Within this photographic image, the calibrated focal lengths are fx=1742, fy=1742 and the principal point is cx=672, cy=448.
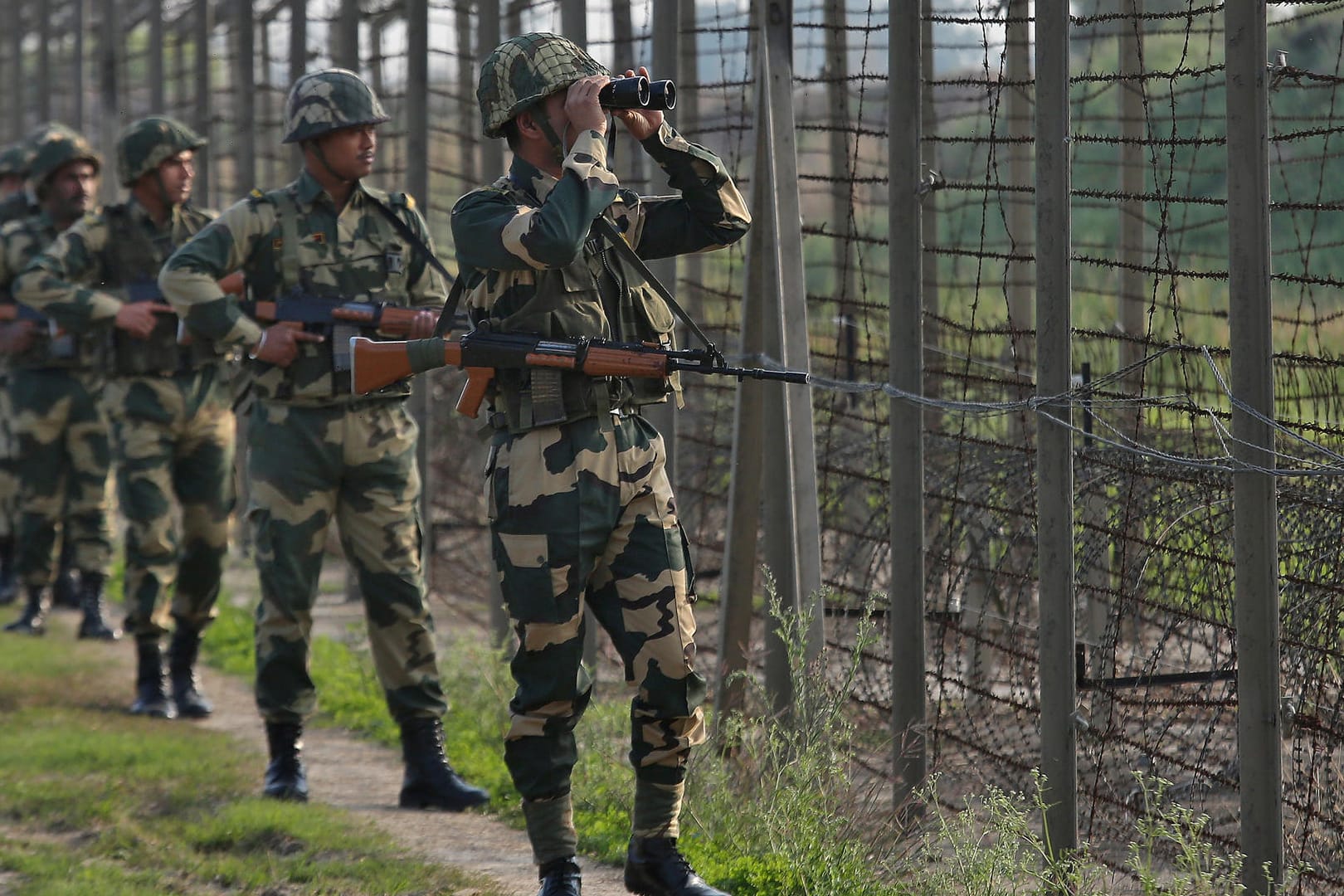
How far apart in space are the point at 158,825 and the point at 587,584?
6.70ft

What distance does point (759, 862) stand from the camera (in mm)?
4562

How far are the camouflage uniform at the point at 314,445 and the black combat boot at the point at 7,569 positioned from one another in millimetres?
5273

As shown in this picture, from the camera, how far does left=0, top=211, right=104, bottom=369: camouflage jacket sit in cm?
920

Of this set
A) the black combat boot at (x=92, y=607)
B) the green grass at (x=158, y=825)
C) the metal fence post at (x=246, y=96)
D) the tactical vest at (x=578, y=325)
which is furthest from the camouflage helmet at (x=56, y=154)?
the tactical vest at (x=578, y=325)

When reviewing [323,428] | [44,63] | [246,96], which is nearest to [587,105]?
[323,428]

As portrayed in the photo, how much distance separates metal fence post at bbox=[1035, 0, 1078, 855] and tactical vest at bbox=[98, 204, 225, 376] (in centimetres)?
433

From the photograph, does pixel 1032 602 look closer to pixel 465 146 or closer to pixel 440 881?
pixel 440 881

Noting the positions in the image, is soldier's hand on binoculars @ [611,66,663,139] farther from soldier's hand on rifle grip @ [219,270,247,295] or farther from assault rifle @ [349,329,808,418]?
soldier's hand on rifle grip @ [219,270,247,295]

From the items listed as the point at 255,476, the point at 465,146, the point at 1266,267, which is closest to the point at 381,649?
the point at 255,476

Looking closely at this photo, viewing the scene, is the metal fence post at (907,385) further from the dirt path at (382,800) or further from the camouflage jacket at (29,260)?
the camouflage jacket at (29,260)

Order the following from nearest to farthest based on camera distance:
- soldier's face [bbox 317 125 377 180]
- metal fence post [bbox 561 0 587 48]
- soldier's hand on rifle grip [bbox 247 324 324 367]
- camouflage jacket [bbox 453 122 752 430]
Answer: camouflage jacket [bbox 453 122 752 430] → soldier's hand on rifle grip [bbox 247 324 324 367] → soldier's face [bbox 317 125 377 180] → metal fence post [bbox 561 0 587 48]

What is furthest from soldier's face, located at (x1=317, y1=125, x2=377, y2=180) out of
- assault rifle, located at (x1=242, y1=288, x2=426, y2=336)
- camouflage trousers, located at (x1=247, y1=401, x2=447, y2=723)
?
camouflage trousers, located at (x1=247, y1=401, x2=447, y2=723)

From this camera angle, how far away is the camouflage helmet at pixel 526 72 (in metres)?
4.15

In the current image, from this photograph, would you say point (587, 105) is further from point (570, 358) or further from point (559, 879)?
point (559, 879)
